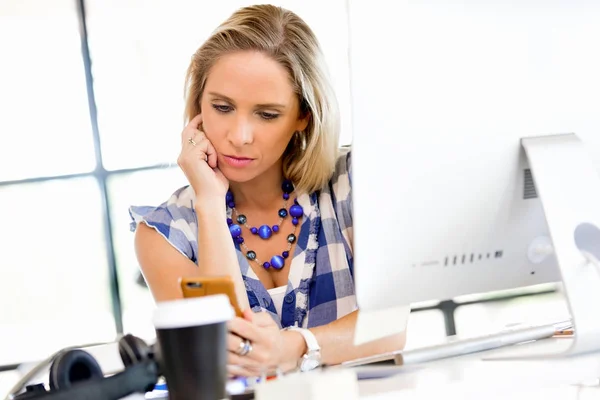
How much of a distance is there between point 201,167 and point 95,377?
2.94 ft

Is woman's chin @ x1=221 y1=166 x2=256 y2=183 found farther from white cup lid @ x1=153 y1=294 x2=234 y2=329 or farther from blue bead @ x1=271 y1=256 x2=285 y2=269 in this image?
white cup lid @ x1=153 y1=294 x2=234 y2=329

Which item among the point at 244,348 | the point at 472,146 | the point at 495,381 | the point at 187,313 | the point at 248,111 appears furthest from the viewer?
the point at 248,111

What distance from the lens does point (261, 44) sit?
5.05 feet

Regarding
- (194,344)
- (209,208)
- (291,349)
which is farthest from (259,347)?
(209,208)

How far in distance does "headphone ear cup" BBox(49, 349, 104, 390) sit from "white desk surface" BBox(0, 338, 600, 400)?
Result: 0.26 m

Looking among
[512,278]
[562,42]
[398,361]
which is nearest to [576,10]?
[562,42]

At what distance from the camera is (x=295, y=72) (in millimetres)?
1550

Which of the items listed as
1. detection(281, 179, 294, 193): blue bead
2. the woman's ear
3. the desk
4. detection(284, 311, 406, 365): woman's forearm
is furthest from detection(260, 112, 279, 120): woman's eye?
the desk

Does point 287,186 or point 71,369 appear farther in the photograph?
point 287,186

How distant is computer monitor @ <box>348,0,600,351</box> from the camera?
2.77ft

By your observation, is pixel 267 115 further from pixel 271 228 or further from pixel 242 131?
pixel 271 228

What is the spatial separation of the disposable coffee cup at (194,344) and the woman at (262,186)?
73 cm

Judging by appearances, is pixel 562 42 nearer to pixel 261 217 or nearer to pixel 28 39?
pixel 261 217

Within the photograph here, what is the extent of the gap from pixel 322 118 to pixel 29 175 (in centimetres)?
182
